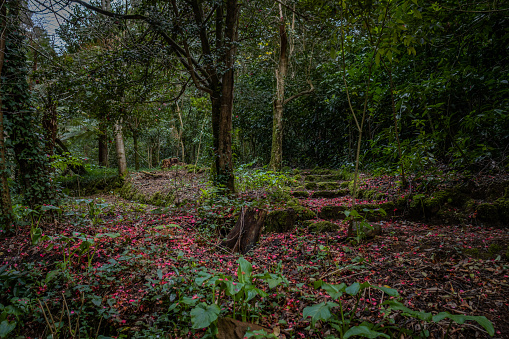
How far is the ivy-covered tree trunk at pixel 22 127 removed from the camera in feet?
11.3

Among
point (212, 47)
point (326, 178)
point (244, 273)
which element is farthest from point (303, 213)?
point (326, 178)

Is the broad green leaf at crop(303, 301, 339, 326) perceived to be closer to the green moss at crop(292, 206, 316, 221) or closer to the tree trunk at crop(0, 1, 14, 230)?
the green moss at crop(292, 206, 316, 221)

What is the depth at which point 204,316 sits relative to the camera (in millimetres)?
1436

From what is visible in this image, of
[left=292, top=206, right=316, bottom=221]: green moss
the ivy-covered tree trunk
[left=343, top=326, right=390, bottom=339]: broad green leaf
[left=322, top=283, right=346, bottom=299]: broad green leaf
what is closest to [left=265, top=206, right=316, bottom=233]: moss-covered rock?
[left=292, top=206, right=316, bottom=221]: green moss

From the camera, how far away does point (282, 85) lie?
827 centimetres

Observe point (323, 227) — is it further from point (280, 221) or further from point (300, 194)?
point (300, 194)

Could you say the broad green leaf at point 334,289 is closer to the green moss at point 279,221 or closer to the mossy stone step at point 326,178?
the green moss at point 279,221

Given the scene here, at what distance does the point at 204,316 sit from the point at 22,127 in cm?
409

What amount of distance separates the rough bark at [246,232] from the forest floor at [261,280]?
0.47ft

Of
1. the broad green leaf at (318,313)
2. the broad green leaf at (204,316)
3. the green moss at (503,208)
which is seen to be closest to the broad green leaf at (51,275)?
the broad green leaf at (204,316)

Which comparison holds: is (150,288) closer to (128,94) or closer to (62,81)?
(62,81)

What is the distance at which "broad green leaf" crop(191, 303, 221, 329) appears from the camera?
4.52ft

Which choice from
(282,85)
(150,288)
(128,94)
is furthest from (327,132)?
(150,288)

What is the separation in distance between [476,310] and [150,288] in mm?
2421
